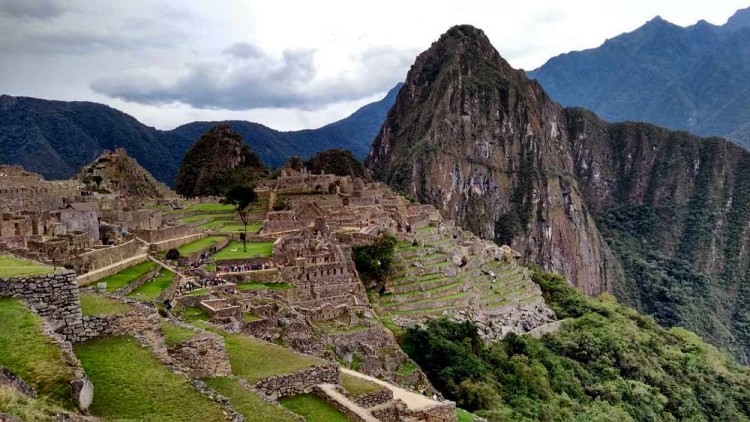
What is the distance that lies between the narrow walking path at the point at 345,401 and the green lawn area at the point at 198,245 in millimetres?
20330

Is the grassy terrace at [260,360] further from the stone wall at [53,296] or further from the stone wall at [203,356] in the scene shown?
the stone wall at [53,296]

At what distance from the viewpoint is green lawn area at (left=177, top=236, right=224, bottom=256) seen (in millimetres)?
31433

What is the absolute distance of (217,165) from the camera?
92.8m

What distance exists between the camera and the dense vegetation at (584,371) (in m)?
30.2

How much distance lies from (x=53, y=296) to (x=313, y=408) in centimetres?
498

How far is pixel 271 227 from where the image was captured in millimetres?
40500

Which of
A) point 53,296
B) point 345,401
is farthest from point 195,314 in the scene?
point 53,296

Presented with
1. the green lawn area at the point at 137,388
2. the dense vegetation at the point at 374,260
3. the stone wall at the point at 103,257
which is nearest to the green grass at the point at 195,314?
the stone wall at the point at 103,257

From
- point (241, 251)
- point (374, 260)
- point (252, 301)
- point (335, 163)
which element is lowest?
point (374, 260)

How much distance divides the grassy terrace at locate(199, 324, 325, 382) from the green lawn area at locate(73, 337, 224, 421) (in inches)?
96.2

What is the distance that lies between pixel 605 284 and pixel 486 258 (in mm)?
123178

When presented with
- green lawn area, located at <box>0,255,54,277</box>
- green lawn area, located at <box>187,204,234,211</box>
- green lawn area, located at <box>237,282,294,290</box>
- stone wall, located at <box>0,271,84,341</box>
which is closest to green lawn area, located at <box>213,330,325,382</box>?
stone wall, located at <box>0,271,84,341</box>

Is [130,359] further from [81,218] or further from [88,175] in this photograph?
[88,175]

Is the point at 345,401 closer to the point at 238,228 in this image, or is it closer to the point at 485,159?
the point at 238,228
